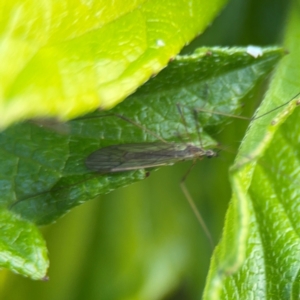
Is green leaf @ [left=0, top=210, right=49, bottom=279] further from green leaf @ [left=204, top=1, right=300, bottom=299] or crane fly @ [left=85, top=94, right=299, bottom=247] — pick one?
green leaf @ [left=204, top=1, right=300, bottom=299]

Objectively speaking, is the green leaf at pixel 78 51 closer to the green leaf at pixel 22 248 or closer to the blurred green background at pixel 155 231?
the green leaf at pixel 22 248

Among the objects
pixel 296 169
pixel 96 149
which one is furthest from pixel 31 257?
pixel 296 169

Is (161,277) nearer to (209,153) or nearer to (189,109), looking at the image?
(209,153)

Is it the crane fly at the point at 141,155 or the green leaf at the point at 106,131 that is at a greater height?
the green leaf at the point at 106,131

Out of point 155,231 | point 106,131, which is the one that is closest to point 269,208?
Answer: point 106,131

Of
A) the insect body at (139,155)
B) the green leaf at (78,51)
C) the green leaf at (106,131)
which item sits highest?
the green leaf at (78,51)

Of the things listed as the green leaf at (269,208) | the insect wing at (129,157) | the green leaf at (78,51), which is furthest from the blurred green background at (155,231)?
the green leaf at (78,51)

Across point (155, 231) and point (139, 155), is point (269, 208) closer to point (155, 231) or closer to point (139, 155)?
point (139, 155)
